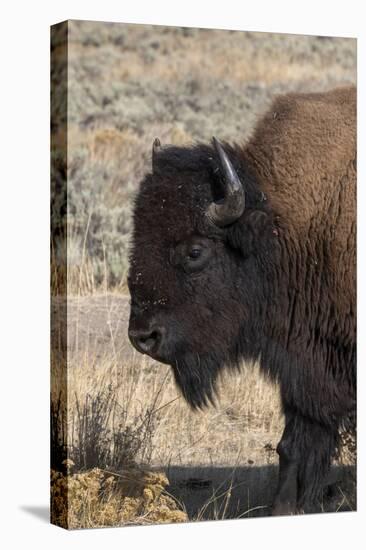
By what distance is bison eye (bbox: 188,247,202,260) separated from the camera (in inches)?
360

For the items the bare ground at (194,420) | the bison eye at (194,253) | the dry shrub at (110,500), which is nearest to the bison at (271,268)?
the bison eye at (194,253)

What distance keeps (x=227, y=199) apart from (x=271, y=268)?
0.60 m

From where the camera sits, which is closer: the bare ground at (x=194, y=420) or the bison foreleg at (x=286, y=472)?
the bare ground at (x=194, y=420)

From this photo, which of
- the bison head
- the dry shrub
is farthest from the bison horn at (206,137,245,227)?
the dry shrub

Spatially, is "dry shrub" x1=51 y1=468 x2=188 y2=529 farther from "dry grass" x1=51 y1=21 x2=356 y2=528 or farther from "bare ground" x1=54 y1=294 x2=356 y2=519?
"bare ground" x1=54 y1=294 x2=356 y2=519

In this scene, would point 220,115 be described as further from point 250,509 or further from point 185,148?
point 250,509

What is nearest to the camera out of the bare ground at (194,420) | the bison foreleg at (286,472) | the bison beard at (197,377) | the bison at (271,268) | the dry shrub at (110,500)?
the dry shrub at (110,500)

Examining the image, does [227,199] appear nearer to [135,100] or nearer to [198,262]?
[198,262]

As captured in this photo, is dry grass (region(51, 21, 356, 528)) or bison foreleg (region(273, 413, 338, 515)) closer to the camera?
dry grass (region(51, 21, 356, 528))

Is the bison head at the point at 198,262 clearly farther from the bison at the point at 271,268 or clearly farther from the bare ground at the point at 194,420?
the bare ground at the point at 194,420

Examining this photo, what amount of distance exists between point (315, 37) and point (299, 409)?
2.57 meters

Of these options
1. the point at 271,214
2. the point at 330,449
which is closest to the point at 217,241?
the point at 271,214

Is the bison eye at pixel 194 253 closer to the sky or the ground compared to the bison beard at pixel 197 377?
closer to the sky

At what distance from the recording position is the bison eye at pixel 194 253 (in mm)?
9156
